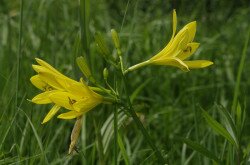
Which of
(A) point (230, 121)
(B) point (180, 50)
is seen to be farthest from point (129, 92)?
(B) point (180, 50)

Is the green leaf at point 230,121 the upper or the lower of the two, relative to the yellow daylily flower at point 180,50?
lower

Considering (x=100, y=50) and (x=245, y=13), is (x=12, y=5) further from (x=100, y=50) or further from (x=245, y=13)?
(x=100, y=50)

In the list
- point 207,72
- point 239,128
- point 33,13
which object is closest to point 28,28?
point 33,13

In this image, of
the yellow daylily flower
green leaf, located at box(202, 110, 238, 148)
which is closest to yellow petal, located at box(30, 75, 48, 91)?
the yellow daylily flower

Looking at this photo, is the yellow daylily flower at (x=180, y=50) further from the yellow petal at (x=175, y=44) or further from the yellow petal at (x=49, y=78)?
the yellow petal at (x=49, y=78)

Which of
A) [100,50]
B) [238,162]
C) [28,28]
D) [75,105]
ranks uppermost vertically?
[28,28]

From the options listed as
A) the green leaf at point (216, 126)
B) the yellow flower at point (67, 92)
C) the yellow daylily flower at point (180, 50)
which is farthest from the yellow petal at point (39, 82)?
the green leaf at point (216, 126)

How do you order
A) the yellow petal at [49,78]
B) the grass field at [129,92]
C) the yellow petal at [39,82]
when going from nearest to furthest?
the yellow petal at [49,78]
the yellow petal at [39,82]
the grass field at [129,92]

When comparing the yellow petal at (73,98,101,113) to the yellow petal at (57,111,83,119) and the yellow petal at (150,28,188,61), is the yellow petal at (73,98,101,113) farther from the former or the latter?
the yellow petal at (150,28,188,61)
